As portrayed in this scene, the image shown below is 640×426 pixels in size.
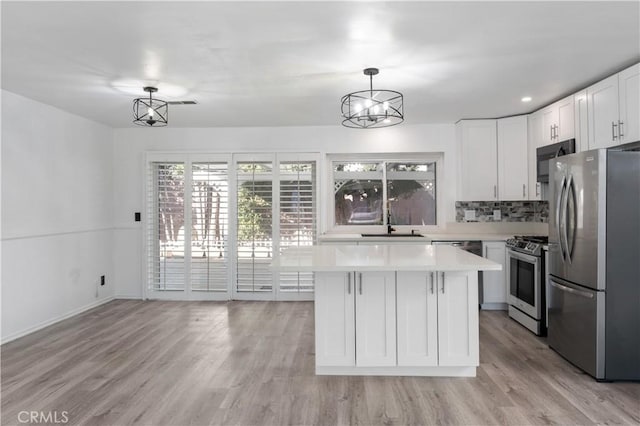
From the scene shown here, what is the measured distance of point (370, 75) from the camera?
330 cm

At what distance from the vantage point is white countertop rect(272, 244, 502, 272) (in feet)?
8.32

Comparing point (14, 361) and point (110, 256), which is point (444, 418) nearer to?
point (14, 361)

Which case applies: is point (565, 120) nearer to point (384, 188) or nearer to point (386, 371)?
point (384, 188)

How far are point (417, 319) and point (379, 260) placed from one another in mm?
540

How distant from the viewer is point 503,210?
17.2 feet

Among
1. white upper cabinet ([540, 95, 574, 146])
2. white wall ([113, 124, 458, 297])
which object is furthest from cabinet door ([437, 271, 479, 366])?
white wall ([113, 124, 458, 297])

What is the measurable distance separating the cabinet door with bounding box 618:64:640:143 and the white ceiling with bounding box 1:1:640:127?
0.11 metres

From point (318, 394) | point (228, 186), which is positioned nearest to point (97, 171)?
point (228, 186)

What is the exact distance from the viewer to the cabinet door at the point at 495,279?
15.3ft

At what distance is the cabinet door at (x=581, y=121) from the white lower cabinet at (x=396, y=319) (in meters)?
1.89

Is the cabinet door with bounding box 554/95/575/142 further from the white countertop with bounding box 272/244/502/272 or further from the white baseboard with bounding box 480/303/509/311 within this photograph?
the white baseboard with bounding box 480/303/509/311

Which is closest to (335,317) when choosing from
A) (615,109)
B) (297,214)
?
(297,214)

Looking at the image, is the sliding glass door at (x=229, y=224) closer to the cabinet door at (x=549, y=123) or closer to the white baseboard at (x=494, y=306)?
the white baseboard at (x=494, y=306)

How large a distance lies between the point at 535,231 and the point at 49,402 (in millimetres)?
5259
